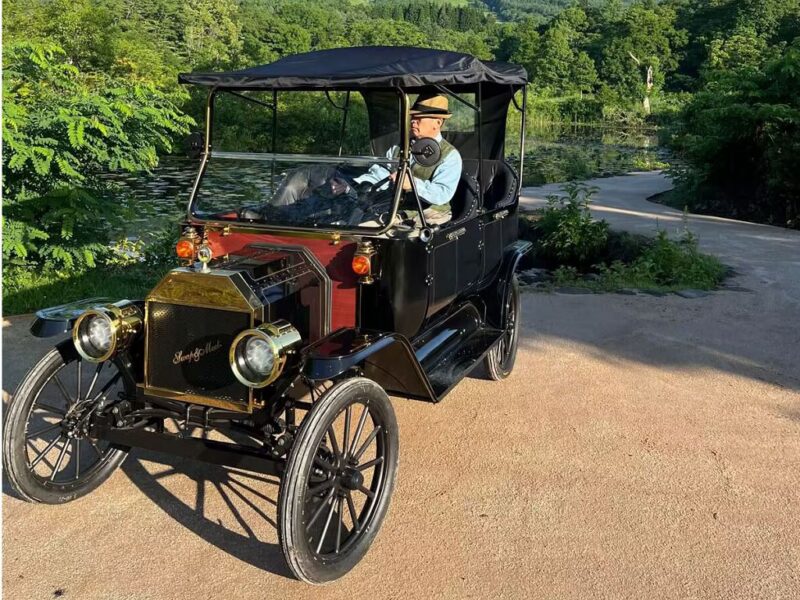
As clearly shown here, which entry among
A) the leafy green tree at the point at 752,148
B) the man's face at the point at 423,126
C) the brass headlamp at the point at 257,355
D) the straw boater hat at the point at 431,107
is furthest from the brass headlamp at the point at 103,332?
the leafy green tree at the point at 752,148

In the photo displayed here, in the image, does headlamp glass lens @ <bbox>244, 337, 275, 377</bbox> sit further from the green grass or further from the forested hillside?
the forested hillside

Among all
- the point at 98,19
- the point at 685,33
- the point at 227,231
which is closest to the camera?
the point at 227,231

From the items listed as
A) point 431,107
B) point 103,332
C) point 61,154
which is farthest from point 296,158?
point 61,154

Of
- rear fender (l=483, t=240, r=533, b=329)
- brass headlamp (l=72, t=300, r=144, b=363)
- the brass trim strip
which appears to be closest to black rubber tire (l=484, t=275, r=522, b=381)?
rear fender (l=483, t=240, r=533, b=329)

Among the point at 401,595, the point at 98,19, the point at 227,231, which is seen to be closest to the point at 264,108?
the point at 227,231

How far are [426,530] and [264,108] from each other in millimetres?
2652

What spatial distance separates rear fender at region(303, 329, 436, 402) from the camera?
3047mm

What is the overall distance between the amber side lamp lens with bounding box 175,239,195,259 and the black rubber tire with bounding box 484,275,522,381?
2227 mm

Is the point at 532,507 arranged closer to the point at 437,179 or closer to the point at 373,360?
the point at 373,360

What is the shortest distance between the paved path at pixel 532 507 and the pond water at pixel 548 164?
1.83 m

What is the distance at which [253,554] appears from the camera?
3242mm

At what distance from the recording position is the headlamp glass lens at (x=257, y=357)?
120 inches

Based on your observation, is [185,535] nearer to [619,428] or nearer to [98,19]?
[619,428]

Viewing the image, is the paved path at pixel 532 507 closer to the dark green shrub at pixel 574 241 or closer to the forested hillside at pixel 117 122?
the forested hillside at pixel 117 122
